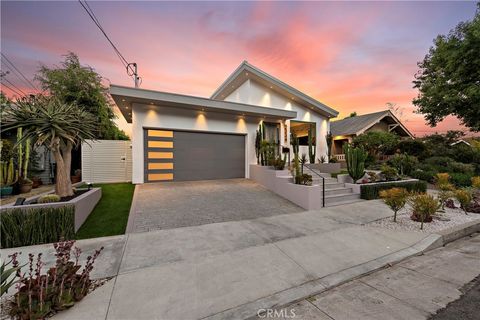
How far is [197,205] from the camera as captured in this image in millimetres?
6523

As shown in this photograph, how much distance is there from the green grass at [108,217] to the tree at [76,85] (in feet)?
29.7

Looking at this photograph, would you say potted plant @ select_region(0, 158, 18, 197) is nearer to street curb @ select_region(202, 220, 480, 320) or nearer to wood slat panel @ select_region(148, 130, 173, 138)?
wood slat panel @ select_region(148, 130, 173, 138)

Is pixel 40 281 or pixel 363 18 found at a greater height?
pixel 363 18

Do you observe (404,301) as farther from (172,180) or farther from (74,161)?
(74,161)

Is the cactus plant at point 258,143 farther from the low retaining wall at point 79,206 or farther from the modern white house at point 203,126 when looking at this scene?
the low retaining wall at point 79,206

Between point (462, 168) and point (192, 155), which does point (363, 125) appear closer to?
point (462, 168)

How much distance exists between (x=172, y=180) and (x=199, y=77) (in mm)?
8987

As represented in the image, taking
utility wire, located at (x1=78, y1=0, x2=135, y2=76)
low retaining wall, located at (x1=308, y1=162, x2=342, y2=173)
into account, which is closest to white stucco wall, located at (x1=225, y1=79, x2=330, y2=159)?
low retaining wall, located at (x1=308, y1=162, x2=342, y2=173)

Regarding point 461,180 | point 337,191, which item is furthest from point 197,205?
point 461,180

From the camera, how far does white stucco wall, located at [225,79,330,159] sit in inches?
507

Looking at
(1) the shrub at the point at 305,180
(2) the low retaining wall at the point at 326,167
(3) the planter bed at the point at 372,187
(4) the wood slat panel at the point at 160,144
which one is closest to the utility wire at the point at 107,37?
(4) the wood slat panel at the point at 160,144

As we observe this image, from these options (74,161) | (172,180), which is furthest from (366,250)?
(74,161)

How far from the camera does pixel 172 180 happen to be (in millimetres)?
9859

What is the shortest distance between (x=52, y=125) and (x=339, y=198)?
9.88 metres
